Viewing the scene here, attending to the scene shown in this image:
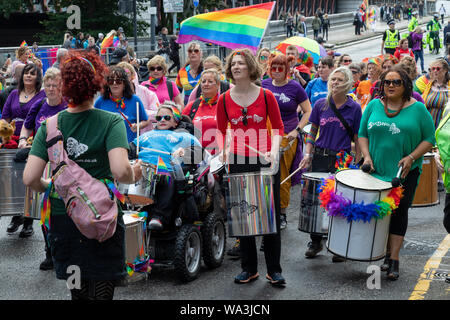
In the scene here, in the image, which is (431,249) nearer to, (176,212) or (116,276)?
(176,212)

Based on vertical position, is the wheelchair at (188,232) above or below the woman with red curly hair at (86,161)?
below

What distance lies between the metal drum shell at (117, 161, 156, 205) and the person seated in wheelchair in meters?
0.14

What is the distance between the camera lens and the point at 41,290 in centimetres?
623

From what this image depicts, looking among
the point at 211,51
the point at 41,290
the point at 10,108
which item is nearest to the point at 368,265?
the point at 41,290

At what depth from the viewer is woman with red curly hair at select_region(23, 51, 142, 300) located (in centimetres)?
416

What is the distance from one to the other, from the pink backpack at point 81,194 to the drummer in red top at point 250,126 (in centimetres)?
205

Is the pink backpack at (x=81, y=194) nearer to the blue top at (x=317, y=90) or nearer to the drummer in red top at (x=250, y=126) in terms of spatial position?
the drummer in red top at (x=250, y=126)

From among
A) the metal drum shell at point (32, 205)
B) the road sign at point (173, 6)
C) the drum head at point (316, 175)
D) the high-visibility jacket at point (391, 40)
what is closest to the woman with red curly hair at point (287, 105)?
the drum head at point (316, 175)

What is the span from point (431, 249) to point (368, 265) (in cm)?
90

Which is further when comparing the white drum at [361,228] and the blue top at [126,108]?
the blue top at [126,108]

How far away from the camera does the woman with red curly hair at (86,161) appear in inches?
164

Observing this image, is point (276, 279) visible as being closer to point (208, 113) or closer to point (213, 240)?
point (213, 240)

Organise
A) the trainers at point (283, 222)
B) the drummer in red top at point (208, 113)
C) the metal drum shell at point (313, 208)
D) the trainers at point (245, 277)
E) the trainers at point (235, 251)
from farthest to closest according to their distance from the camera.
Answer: the trainers at point (283, 222) < the drummer in red top at point (208, 113) < the trainers at point (235, 251) < the metal drum shell at point (313, 208) < the trainers at point (245, 277)

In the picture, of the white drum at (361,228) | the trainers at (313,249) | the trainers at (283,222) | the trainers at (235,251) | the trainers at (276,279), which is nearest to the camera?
the white drum at (361,228)
